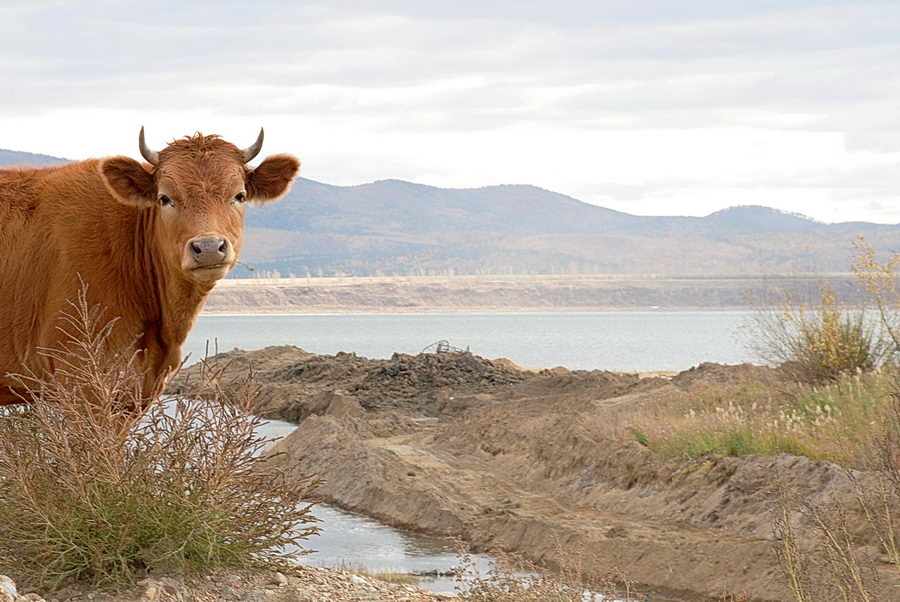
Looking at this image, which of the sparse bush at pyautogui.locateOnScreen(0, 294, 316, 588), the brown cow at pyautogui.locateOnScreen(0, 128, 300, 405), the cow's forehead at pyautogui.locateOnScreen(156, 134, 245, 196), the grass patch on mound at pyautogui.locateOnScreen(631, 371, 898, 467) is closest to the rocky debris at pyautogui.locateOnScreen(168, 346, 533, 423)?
the grass patch on mound at pyautogui.locateOnScreen(631, 371, 898, 467)

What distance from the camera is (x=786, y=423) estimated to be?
1562 centimetres

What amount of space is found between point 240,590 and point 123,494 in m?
0.89

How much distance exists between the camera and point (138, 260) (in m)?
8.69

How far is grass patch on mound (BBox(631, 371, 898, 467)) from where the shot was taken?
→ 14086mm

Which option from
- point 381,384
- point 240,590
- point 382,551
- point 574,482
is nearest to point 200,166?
point 240,590

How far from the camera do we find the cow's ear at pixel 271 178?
9.04m

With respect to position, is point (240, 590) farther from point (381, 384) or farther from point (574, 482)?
point (381, 384)

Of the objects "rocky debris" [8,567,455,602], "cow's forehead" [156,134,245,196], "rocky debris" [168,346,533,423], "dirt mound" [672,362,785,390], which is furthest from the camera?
"rocky debris" [168,346,533,423]

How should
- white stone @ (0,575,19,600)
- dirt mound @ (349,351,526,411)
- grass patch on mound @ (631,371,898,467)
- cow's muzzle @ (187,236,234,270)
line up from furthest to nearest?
dirt mound @ (349,351,526,411) → grass patch on mound @ (631,371,898,467) → cow's muzzle @ (187,236,234,270) → white stone @ (0,575,19,600)

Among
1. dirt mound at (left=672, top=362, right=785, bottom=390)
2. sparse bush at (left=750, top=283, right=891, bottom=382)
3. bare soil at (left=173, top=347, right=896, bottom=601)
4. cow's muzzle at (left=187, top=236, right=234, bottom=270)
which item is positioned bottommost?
bare soil at (left=173, top=347, right=896, bottom=601)

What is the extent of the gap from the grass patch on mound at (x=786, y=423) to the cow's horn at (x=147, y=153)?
24.8ft

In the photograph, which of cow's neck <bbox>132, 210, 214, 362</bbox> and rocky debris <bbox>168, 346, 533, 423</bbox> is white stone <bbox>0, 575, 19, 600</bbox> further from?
rocky debris <bbox>168, 346, 533, 423</bbox>

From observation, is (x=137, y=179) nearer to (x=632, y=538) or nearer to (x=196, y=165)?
(x=196, y=165)

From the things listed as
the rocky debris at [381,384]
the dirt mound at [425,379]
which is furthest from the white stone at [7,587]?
the dirt mound at [425,379]
